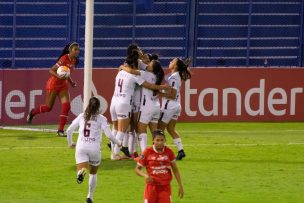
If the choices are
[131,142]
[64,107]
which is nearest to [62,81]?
[64,107]

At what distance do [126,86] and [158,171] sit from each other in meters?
6.64

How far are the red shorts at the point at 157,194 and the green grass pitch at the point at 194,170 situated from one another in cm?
280

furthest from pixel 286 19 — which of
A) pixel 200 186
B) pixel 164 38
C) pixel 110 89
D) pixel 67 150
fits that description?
pixel 200 186

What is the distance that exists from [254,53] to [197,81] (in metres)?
5.08

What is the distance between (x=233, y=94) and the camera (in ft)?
98.1

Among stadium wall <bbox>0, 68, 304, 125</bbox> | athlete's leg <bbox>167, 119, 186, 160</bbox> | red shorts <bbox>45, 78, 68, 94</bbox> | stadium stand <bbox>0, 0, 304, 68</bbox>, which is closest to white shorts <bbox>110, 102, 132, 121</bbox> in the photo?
athlete's leg <bbox>167, 119, 186, 160</bbox>

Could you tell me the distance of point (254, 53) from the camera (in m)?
34.2

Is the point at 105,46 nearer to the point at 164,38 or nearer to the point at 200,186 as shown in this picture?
the point at 164,38

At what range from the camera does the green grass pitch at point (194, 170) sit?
17.5 metres

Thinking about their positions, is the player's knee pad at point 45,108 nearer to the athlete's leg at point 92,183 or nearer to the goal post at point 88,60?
the goal post at point 88,60

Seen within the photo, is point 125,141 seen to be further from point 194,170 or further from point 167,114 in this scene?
point 194,170

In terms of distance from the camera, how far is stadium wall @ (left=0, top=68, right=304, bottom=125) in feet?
95.4

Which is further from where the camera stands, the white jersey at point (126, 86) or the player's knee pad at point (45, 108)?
the player's knee pad at point (45, 108)

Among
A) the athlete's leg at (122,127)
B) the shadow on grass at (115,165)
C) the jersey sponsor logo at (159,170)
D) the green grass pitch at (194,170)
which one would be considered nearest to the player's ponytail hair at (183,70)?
the athlete's leg at (122,127)
